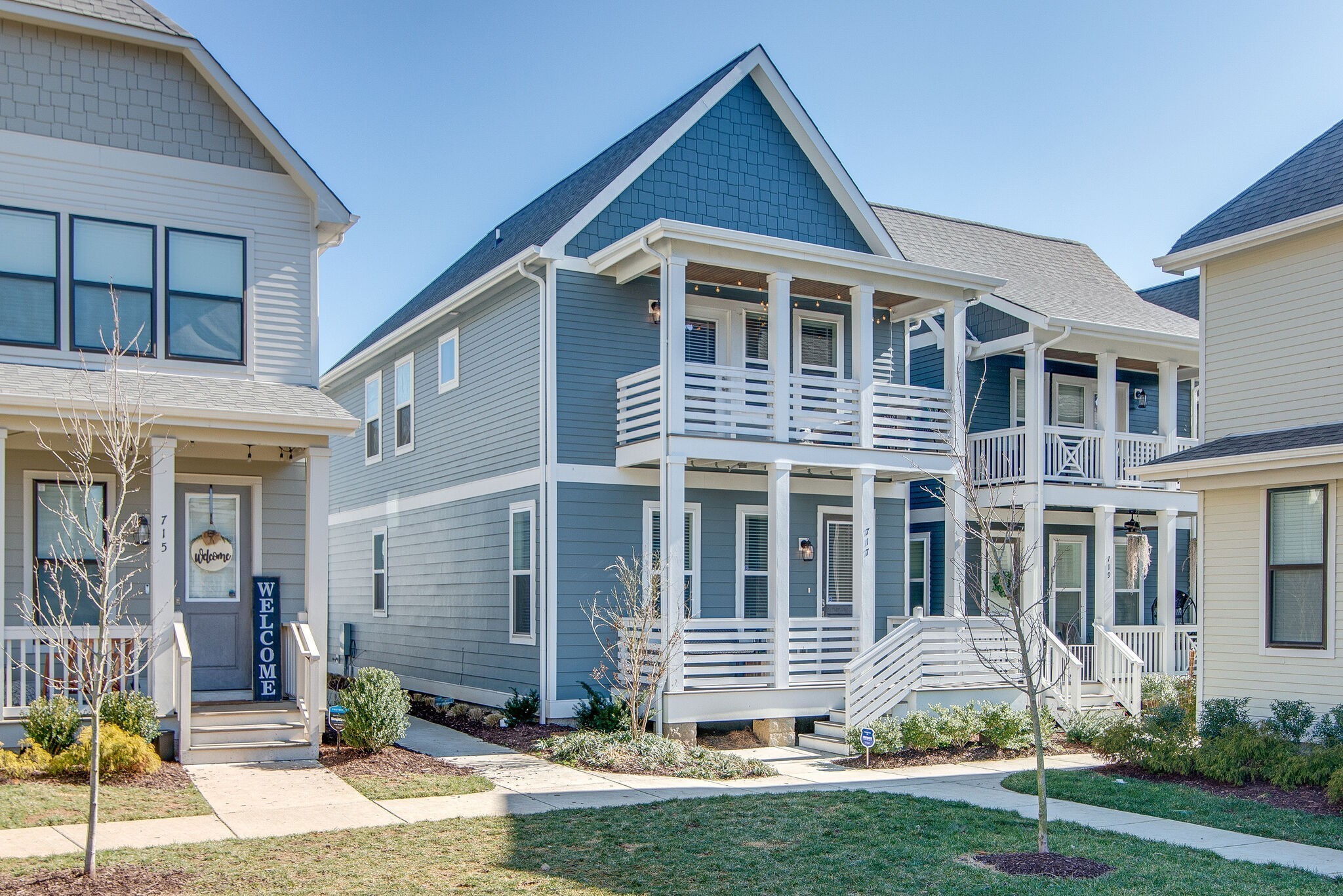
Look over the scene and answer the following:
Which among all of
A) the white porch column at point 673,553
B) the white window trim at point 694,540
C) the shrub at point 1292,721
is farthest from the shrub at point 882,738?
the shrub at point 1292,721

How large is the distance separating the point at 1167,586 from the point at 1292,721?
6.29m

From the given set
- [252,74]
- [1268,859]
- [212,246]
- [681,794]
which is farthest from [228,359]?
[1268,859]

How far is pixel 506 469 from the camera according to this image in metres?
16.8

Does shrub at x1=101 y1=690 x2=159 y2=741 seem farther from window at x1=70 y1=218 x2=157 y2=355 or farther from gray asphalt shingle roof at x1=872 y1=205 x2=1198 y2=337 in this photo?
gray asphalt shingle roof at x1=872 y1=205 x2=1198 y2=337

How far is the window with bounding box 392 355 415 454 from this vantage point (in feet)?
66.8

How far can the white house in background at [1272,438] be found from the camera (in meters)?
13.2

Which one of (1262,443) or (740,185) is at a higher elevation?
(740,185)

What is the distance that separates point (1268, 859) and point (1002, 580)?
2.89 meters

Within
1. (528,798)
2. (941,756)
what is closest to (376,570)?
(941,756)

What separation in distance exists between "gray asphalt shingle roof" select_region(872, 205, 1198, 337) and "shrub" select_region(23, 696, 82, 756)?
14297 mm

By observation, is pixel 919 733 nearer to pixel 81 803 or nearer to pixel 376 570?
pixel 81 803

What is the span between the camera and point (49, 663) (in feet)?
39.6

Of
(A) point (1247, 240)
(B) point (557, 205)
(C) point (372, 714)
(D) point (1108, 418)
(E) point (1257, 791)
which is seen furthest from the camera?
(D) point (1108, 418)

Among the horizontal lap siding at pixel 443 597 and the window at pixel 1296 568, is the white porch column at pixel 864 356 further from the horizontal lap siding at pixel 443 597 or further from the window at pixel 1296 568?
the window at pixel 1296 568
